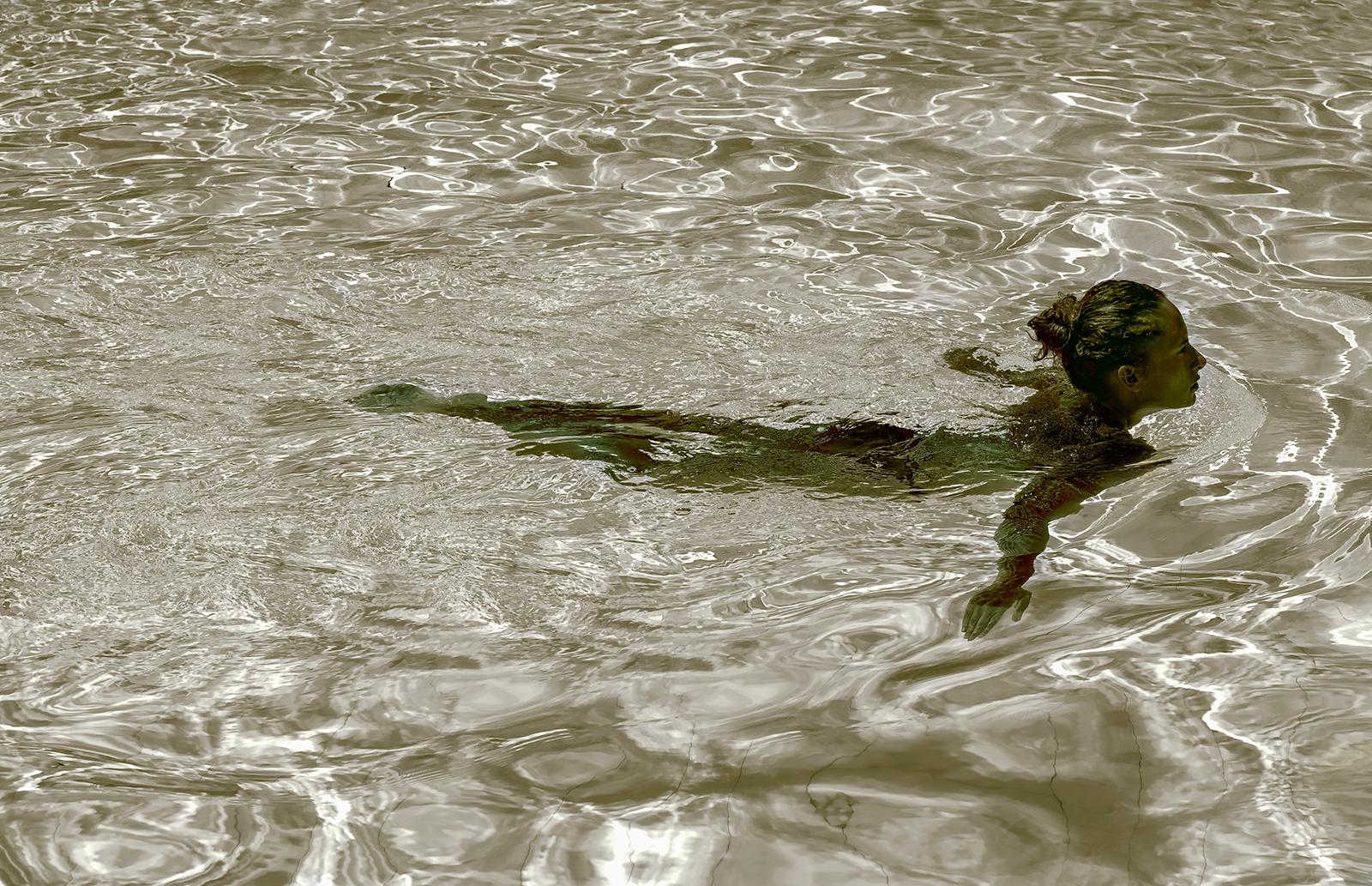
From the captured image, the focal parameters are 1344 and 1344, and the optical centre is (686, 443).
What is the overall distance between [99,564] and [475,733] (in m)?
1.41

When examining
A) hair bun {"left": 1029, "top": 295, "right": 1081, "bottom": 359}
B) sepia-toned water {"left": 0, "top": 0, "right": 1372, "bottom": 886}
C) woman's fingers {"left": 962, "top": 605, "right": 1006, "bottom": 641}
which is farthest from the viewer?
hair bun {"left": 1029, "top": 295, "right": 1081, "bottom": 359}

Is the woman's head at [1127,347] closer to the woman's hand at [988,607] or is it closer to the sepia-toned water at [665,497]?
the sepia-toned water at [665,497]

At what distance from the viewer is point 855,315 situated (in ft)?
17.8

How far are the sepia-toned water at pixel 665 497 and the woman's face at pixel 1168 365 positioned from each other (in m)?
0.46

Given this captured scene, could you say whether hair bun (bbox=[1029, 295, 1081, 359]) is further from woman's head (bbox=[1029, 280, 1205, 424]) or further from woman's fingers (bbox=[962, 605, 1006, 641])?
woman's fingers (bbox=[962, 605, 1006, 641])

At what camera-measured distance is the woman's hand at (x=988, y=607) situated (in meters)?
3.26

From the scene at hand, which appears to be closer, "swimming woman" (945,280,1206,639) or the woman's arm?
the woman's arm

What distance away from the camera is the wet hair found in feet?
11.8

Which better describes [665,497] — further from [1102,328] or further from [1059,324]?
[1102,328]

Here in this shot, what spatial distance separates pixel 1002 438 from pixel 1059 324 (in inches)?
17.4

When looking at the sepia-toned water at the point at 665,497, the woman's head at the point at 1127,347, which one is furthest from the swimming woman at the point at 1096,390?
the sepia-toned water at the point at 665,497

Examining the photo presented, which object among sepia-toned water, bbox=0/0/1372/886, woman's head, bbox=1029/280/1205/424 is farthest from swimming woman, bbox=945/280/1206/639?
sepia-toned water, bbox=0/0/1372/886

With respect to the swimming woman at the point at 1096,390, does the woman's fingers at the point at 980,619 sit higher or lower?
Answer: lower

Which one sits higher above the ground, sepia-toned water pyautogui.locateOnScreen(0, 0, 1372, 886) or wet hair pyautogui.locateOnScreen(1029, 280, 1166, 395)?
wet hair pyautogui.locateOnScreen(1029, 280, 1166, 395)
